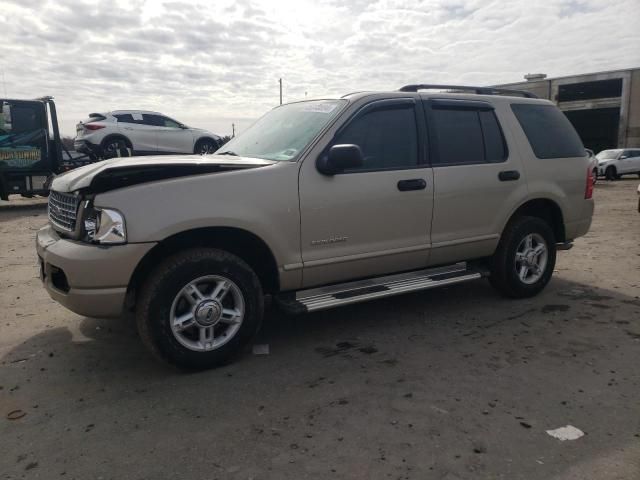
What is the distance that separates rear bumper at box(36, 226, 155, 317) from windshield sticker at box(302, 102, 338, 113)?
1.85 meters

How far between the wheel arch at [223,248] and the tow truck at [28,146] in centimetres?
1007

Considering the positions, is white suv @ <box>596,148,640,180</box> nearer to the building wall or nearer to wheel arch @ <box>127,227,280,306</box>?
the building wall

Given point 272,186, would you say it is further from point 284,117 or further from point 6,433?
point 6,433

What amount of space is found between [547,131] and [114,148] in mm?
12585

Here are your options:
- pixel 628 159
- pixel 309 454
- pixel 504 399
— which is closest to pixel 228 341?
pixel 309 454

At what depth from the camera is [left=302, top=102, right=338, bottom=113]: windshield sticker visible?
4262mm

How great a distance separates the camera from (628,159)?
2458cm

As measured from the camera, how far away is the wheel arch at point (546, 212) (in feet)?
17.2

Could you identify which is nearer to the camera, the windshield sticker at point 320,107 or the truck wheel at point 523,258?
the windshield sticker at point 320,107

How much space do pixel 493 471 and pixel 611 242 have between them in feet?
22.5

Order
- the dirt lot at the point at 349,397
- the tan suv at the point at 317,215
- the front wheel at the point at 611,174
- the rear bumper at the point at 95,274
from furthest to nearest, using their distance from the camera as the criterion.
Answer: the front wheel at the point at 611,174
the tan suv at the point at 317,215
the rear bumper at the point at 95,274
the dirt lot at the point at 349,397

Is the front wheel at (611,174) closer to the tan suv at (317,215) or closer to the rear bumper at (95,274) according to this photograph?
the tan suv at (317,215)

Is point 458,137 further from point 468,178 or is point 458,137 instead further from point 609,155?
point 609,155

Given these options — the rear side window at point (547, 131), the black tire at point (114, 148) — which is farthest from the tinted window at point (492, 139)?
the black tire at point (114, 148)
